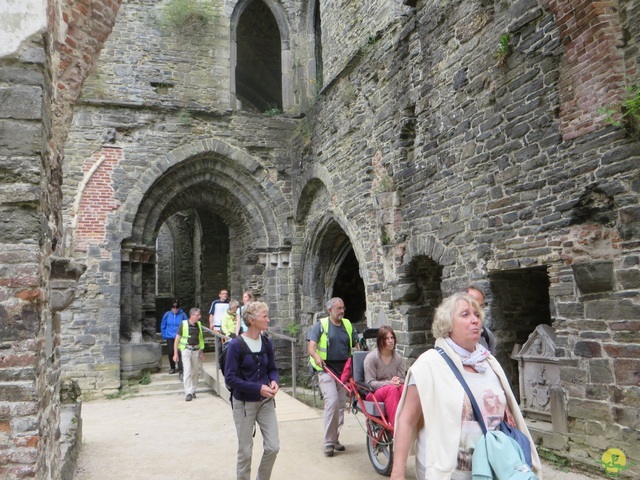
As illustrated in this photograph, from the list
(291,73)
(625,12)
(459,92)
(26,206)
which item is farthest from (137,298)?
(625,12)

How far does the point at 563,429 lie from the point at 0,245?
4.71 m

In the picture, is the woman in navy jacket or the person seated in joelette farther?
the person seated in joelette

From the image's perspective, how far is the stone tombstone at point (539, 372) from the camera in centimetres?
525

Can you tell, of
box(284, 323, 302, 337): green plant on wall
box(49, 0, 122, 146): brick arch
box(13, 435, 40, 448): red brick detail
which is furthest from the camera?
box(284, 323, 302, 337): green plant on wall

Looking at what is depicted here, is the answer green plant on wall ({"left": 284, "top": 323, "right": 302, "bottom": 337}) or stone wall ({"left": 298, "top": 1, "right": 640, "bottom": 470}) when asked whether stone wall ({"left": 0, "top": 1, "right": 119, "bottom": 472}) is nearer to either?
stone wall ({"left": 298, "top": 1, "right": 640, "bottom": 470})

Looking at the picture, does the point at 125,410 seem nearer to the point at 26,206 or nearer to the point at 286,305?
the point at 286,305

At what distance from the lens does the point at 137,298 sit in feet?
35.2

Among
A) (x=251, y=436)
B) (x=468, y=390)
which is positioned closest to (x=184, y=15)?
(x=251, y=436)

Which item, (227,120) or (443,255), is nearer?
(443,255)

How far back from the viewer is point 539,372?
5.42m

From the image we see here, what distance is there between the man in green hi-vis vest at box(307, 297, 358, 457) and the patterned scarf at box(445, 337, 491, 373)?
3.18 metres

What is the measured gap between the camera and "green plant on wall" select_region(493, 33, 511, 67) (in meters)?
5.59

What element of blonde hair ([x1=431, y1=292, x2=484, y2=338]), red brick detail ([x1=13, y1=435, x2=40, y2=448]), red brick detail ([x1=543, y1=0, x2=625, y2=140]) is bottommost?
red brick detail ([x1=13, y1=435, x2=40, y2=448])

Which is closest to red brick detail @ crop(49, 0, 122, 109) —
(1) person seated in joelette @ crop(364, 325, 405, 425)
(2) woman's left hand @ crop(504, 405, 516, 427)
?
(1) person seated in joelette @ crop(364, 325, 405, 425)
